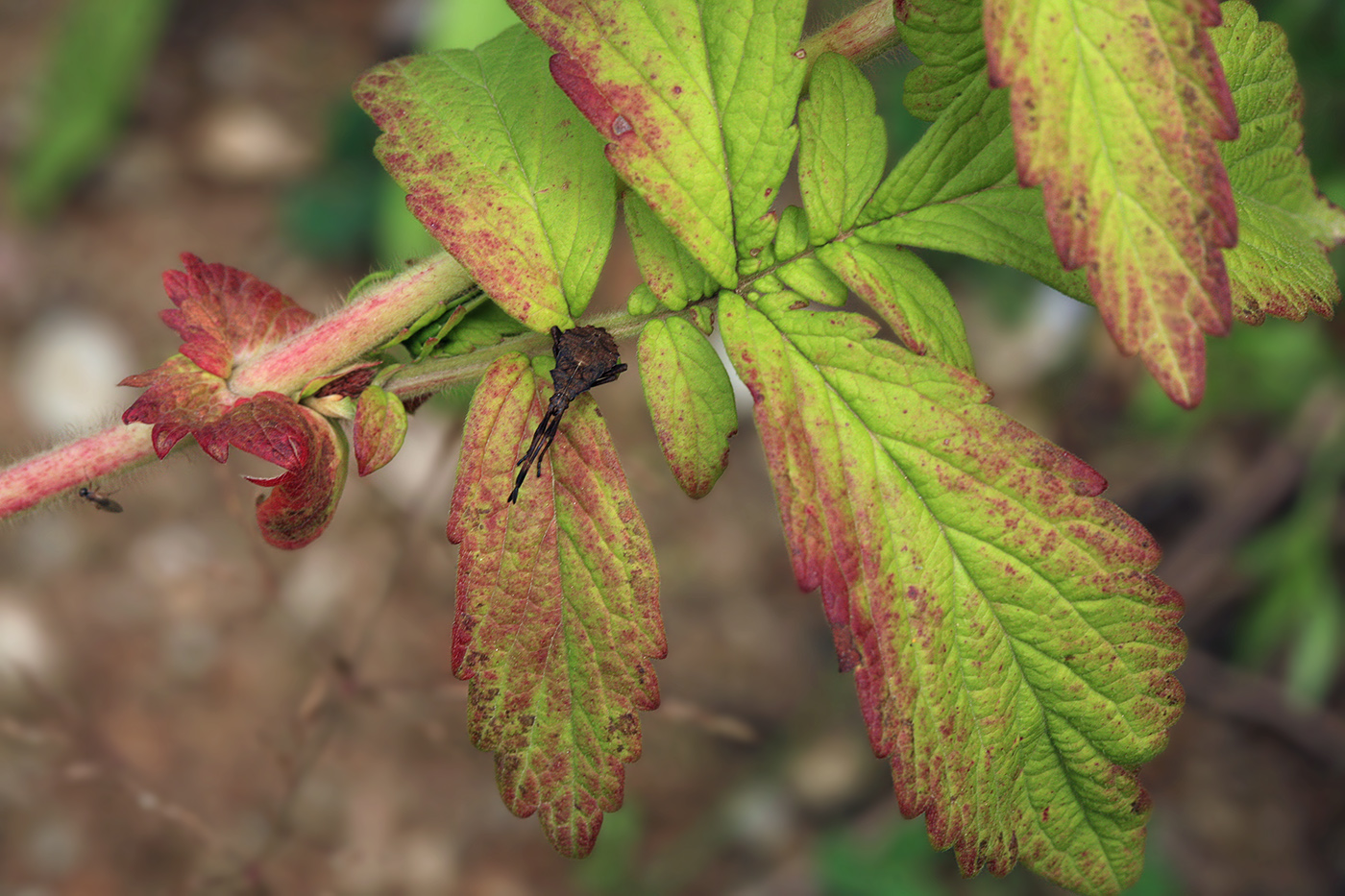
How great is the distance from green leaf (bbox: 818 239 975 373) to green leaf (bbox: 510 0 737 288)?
0.09 metres

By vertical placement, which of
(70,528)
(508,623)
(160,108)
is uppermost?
(508,623)

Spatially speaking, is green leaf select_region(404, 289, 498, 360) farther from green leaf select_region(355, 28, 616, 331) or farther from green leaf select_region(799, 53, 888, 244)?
green leaf select_region(799, 53, 888, 244)

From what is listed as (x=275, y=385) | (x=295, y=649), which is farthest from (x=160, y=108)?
(x=275, y=385)

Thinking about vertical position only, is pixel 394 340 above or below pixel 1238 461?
above

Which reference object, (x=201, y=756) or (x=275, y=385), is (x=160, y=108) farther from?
(x=275, y=385)

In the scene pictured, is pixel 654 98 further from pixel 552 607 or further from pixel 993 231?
pixel 552 607

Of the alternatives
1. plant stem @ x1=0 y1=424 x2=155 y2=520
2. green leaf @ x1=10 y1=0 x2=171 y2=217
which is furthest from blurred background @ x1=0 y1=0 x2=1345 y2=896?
plant stem @ x1=0 y1=424 x2=155 y2=520

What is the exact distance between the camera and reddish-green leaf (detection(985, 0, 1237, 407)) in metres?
0.59

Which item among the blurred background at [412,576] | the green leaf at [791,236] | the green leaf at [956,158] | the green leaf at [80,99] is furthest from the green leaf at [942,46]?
the green leaf at [80,99]

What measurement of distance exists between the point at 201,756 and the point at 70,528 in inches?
23.3

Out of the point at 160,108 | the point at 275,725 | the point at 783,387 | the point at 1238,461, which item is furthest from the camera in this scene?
the point at 160,108

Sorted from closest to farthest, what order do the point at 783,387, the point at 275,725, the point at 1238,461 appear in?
the point at 783,387 < the point at 275,725 < the point at 1238,461

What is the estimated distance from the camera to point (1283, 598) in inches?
88.7

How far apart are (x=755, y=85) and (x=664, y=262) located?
138mm
